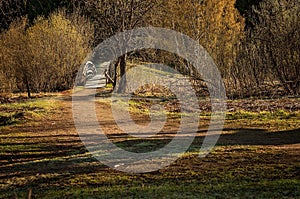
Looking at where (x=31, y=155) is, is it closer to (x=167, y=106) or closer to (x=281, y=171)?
(x=281, y=171)

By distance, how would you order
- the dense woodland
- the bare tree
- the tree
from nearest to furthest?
the dense woodland < the bare tree < the tree

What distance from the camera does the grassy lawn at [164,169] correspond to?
196 inches

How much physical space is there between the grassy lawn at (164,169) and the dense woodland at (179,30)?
6697mm

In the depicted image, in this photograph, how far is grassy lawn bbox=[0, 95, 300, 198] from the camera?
4.97 meters

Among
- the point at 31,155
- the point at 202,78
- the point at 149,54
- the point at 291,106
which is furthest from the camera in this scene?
the point at 149,54

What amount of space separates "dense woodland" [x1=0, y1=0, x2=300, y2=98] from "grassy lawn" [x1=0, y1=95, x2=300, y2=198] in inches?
264

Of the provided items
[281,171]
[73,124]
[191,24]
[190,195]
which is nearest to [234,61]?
[191,24]

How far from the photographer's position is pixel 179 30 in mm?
20984

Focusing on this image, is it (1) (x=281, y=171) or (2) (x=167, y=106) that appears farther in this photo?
(2) (x=167, y=106)

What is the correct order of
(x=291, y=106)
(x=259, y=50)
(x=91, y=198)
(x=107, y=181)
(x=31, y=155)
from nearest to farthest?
(x=91, y=198)
(x=107, y=181)
(x=31, y=155)
(x=291, y=106)
(x=259, y=50)

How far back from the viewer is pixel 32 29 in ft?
67.3

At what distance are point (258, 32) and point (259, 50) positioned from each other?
117 cm

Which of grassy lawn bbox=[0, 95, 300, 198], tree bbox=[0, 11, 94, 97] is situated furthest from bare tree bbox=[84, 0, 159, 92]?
grassy lawn bbox=[0, 95, 300, 198]

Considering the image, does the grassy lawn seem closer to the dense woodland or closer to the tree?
the dense woodland
